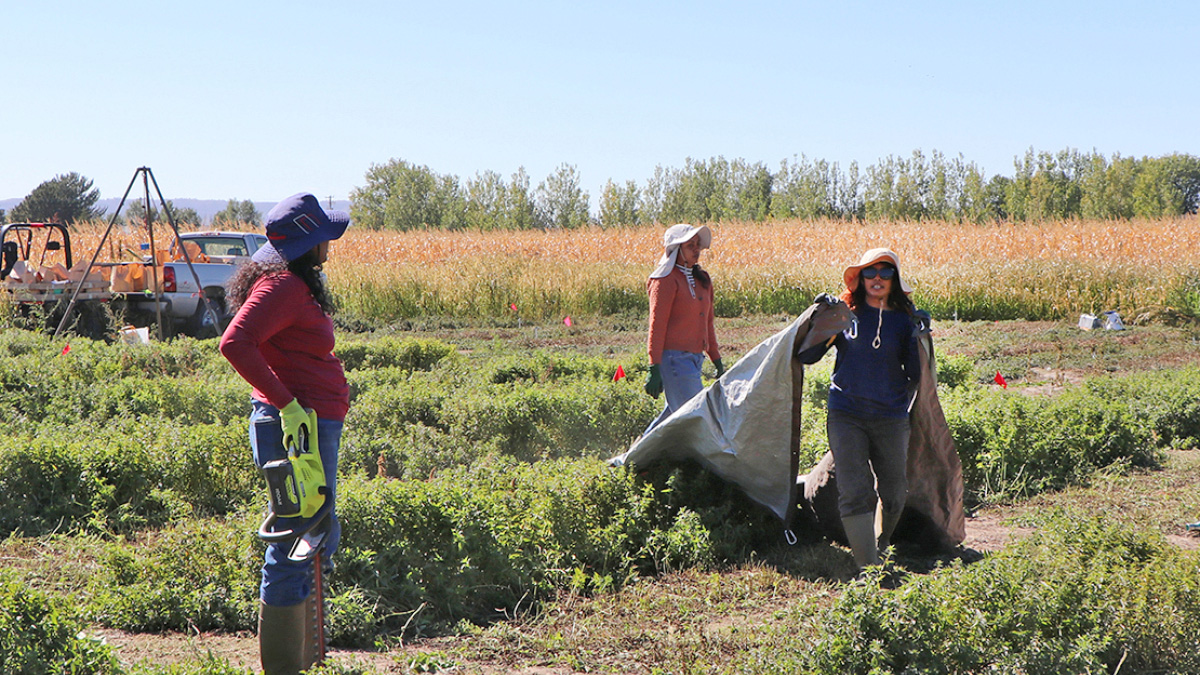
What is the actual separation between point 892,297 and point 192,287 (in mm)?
13051

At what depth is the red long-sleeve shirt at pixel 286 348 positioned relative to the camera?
10.0ft

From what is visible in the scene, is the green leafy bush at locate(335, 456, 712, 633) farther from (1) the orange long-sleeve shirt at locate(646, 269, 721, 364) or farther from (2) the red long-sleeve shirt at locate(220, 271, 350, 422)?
(2) the red long-sleeve shirt at locate(220, 271, 350, 422)

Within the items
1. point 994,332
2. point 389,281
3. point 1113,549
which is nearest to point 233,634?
point 1113,549

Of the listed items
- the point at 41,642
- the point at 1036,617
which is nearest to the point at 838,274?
the point at 1036,617

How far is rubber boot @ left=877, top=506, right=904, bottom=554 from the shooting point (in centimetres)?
477

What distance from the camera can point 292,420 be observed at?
314 centimetres

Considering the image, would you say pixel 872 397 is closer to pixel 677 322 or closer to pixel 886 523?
pixel 886 523

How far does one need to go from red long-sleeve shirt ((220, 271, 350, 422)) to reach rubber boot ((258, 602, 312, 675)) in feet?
2.19

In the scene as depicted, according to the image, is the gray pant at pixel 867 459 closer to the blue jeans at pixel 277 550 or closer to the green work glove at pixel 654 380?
the green work glove at pixel 654 380

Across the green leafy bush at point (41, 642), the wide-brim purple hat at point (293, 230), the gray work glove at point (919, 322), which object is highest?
the wide-brim purple hat at point (293, 230)

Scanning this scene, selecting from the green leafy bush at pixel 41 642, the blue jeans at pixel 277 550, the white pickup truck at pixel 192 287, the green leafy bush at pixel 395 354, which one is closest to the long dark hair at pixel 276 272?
the blue jeans at pixel 277 550

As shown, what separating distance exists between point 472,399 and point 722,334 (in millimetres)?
8542

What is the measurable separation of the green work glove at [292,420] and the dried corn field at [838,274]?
15.3 m

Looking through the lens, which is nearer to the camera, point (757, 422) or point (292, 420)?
point (292, 420)
